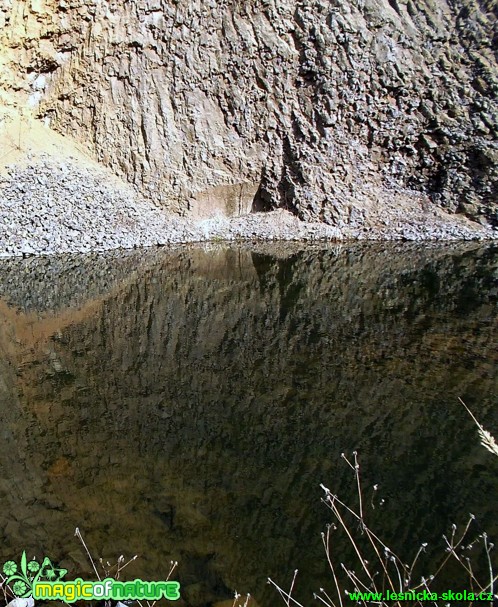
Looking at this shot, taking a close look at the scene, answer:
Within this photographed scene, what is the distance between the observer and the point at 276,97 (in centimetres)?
2536

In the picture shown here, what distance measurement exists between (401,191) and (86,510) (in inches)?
903

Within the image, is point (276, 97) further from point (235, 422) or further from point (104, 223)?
point (235, 422)

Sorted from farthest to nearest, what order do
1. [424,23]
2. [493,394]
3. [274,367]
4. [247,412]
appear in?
[424,23]
[274,367]
[493,394]
[247,412]

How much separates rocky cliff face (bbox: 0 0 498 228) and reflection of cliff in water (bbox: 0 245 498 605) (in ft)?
37.9

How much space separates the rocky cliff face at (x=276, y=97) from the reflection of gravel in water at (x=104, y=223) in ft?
3.03

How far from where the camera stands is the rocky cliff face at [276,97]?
24.3 metres

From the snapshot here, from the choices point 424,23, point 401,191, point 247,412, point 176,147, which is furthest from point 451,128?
point 247,412

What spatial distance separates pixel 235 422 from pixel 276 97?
70.3 ft

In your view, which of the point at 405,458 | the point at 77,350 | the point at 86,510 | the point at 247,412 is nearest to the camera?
the point at 86,510

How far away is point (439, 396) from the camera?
807 cm

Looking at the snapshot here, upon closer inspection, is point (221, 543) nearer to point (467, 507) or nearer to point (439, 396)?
point (467, 507)
